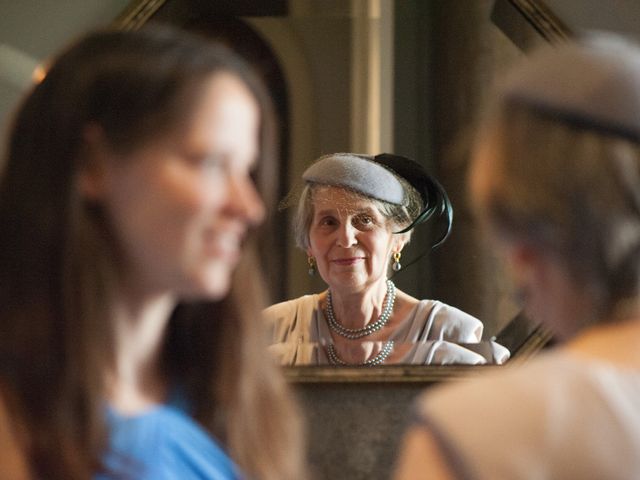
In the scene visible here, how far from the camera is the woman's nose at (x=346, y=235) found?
5.82ft

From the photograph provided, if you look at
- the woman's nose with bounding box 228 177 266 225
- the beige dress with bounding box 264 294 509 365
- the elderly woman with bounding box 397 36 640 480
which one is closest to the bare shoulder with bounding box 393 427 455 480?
the elderly woman with bounding box 397 36 640 480

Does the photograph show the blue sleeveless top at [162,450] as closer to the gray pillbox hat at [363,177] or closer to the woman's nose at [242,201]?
the woman's nose at [242,201]

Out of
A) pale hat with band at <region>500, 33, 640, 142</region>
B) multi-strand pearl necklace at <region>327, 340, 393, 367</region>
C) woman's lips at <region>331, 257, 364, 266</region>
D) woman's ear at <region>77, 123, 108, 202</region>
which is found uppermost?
pale hat with band at <region>500, 33, 640, 142</region>

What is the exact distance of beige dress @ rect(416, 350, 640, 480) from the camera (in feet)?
2.14

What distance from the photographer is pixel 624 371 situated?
68cm

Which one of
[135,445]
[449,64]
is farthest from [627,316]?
[449,64]

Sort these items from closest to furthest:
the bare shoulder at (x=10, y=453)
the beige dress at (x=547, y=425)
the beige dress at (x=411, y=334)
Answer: the beige dress at (x=547, y=425) < the bare shoulder at (x=10, y=453) < the beige dress at (x=411, y=334)

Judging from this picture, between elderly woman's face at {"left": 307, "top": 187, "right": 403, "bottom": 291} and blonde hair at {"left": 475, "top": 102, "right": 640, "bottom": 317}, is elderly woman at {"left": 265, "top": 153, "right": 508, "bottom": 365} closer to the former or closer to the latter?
elderly woman's face at {"left": 307, "top": 187, "right": 403, "bottom": 291}

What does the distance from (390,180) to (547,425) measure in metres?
1.13

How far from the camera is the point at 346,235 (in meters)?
1.78

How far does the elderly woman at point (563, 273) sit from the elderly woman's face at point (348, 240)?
991mm

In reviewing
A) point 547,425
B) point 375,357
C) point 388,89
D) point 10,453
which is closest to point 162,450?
point 10,453

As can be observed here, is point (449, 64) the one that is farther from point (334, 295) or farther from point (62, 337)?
point (62, 337)

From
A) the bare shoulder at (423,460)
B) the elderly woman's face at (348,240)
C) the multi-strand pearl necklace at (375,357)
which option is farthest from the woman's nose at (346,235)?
the bare shoulder at (423,460)
